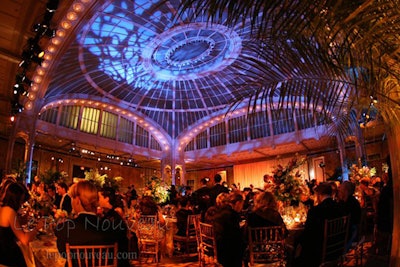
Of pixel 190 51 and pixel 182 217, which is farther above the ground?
pixel 190 51

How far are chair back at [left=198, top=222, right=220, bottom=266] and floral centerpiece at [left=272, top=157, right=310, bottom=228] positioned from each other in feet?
4.85

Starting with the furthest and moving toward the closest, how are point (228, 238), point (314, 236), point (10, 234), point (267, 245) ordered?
point (228, 238) < point (267, 245) < point (314, 236) < point (10, 234)

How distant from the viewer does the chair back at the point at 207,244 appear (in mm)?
4020

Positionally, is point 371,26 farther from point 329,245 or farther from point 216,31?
point 216,31

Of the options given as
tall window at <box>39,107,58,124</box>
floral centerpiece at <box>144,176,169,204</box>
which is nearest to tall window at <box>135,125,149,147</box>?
tall window at <box>39,107,58,124</box>

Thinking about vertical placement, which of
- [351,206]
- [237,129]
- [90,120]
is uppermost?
[90,120]

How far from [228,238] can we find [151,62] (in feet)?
40.0

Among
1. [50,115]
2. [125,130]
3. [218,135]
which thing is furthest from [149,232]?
[218,135]

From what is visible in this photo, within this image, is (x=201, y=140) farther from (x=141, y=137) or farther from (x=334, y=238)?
(x=334, y=238)

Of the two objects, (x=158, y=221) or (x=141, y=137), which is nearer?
(x=158, y=221)

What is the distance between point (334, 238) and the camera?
3.43 m

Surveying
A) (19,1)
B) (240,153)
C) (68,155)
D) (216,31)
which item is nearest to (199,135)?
(240,153)

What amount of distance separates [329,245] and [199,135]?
17.8 metres

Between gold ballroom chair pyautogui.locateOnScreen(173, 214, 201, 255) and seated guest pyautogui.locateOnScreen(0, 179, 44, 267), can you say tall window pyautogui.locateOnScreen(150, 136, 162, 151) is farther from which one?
seated guest pyautogui.locateOnScreen(0, 179, 44, 267)
